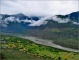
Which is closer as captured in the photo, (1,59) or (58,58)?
(1,59)

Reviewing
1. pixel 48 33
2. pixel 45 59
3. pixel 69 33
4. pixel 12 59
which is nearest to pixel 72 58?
pixel 45 59

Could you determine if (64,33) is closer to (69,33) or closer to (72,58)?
(69,33)

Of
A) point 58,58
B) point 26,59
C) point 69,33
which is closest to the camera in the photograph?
point 26,59

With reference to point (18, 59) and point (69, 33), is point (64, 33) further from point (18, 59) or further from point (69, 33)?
point (18, 59)

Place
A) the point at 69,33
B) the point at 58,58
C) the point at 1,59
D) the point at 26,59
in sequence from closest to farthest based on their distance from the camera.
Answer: the point at 1,59
the point at 26,59
the point at 58,58
the point at 69,33

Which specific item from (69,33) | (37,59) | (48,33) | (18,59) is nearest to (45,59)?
(37,59)

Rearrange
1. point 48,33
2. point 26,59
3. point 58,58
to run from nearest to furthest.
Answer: point 26,59 < point 58,58 < point 48,33

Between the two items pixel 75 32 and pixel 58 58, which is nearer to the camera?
pixel 58 58
